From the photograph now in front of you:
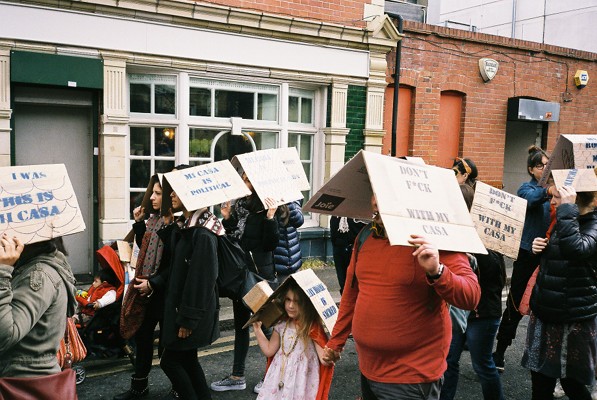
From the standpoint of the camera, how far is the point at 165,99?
8117 millimetres

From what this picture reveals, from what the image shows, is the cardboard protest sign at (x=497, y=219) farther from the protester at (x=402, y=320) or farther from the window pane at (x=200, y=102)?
the window pane at (x=200, y=102)

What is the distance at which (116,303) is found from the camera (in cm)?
504

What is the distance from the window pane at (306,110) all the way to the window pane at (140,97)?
267cm

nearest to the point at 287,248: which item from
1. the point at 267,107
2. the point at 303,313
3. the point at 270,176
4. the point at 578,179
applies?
the point at 270,176

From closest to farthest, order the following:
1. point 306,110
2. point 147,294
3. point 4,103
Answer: point 147,294, point 4,103, point 306,110

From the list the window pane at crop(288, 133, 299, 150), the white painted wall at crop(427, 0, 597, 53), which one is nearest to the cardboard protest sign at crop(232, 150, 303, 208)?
the window pane at crop(288, 133, 299, 150)

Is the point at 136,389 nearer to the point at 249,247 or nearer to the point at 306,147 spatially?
the point at 249,247

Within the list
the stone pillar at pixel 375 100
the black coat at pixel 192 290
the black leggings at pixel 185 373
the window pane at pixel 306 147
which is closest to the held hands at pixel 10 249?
the black coat at pixel 192 290

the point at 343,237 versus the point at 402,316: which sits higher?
the point at 402,316

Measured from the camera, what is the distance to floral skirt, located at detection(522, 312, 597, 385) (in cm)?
375

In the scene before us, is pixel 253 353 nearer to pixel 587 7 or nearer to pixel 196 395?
pixel 196 395

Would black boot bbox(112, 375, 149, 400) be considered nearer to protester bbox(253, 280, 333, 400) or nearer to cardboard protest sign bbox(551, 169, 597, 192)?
protester bbox(253, 280, 333, 400)

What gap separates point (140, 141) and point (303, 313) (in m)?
5.24

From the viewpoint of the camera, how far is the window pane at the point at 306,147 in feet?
31.3
